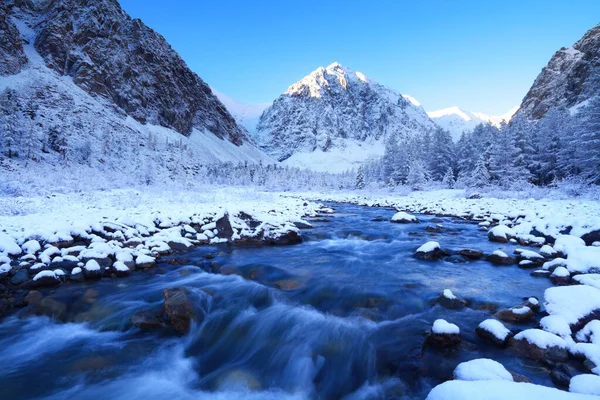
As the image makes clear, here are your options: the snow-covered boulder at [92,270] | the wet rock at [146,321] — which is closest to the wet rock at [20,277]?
the snow-covered boulder at [92,270]

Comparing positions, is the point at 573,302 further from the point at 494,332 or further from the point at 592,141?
the point at 592,141

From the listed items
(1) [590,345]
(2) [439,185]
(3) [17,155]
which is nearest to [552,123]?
(2) [439,185]

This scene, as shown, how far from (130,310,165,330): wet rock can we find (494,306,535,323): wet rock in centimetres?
672

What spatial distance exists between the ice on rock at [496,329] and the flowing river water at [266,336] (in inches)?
9.7

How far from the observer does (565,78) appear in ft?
348

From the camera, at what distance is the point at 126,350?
5250 mm

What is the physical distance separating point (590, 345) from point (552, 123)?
4749cm

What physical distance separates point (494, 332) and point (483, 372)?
163 cm

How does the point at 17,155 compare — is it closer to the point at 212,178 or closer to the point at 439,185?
the point at 212,178

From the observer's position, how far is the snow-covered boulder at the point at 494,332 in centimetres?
475

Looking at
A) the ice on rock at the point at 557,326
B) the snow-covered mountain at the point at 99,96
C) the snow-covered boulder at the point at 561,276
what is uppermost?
the snow-covered mountain at the point at 99,96

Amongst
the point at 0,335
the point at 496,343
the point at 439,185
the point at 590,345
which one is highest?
the point at 439,185

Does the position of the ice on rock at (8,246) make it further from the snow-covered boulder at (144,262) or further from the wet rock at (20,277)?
the snow-covered boulder at (144,262)

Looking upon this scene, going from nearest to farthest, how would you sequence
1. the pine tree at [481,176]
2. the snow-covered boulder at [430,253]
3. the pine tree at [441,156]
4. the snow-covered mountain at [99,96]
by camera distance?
the snow-covered boulder at [430,253], the pine tree at [481,176], the pine tree at [441,156], the snow-covered mountain at [99,96]
